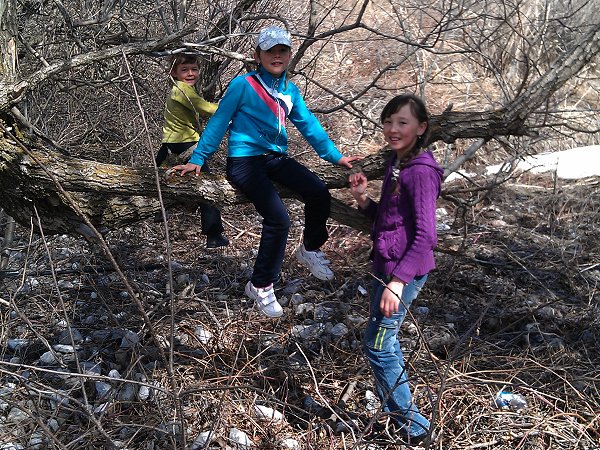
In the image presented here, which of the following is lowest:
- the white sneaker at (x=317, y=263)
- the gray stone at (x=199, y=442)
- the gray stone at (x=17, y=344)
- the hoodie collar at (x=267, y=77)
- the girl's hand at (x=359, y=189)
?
the gray stone at (x=17, y=344)

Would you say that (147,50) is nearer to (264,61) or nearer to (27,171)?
(264,61)

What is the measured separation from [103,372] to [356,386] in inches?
54.3

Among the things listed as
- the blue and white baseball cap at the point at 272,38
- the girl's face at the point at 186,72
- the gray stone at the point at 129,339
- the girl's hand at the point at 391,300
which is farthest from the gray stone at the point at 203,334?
the blue and white baseball cap at the point at 272,38

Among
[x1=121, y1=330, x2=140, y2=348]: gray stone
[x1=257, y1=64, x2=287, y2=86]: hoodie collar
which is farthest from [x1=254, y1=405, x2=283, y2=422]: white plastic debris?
Result: [x1=257, y1=64, x2=287, y2=86]: hoodie collar

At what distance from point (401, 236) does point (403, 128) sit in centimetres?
44

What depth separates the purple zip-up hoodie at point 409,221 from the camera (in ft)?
7.91

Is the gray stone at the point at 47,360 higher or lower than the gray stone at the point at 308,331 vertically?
lower

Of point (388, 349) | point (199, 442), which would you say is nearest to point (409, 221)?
point (388, 349)

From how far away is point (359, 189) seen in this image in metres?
2.77

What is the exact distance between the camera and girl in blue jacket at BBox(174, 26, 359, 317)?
2971mm

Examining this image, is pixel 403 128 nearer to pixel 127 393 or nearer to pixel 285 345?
pixel 285 345

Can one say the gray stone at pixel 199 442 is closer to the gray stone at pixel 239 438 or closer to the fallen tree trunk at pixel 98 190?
the gray stone at pixel 239 438

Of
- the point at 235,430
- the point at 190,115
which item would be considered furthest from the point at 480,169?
the point at 235,430

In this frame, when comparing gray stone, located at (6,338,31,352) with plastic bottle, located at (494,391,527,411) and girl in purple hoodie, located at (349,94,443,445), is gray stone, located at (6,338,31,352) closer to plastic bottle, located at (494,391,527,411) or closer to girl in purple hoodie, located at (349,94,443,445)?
girl in purple hoodie, located at (349,94,443,445)
